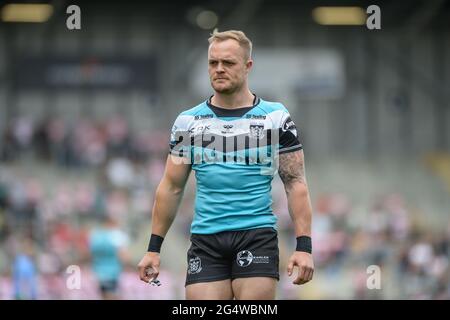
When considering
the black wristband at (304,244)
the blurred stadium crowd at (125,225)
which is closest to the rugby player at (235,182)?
the black wristband at (304,244)

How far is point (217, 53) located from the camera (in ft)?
21.5

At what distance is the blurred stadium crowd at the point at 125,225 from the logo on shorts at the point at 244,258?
8.39 m

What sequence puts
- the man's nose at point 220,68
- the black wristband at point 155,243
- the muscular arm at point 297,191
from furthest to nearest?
the black wristband at point 155,243, the muscular arm at point 297,191, the man's nose at point 220,68

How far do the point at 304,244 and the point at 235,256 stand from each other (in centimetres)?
41

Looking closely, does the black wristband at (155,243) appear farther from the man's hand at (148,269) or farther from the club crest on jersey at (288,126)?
the club crest on jersey at (288,126)

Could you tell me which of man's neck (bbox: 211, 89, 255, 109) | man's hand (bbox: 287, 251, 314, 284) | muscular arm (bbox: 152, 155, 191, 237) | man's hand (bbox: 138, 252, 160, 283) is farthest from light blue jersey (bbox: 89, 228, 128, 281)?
man's hand (bbox: 287, 251, 314, 284)

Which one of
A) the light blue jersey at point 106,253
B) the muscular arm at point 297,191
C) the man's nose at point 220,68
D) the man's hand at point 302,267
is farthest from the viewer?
the light blue jersey at point 106,253

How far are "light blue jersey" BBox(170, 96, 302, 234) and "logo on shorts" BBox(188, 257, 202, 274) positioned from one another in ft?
0.55

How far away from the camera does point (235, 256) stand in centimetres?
655

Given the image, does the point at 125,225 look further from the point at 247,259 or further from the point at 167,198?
the point at 247,259

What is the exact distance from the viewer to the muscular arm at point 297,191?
6.65 m
